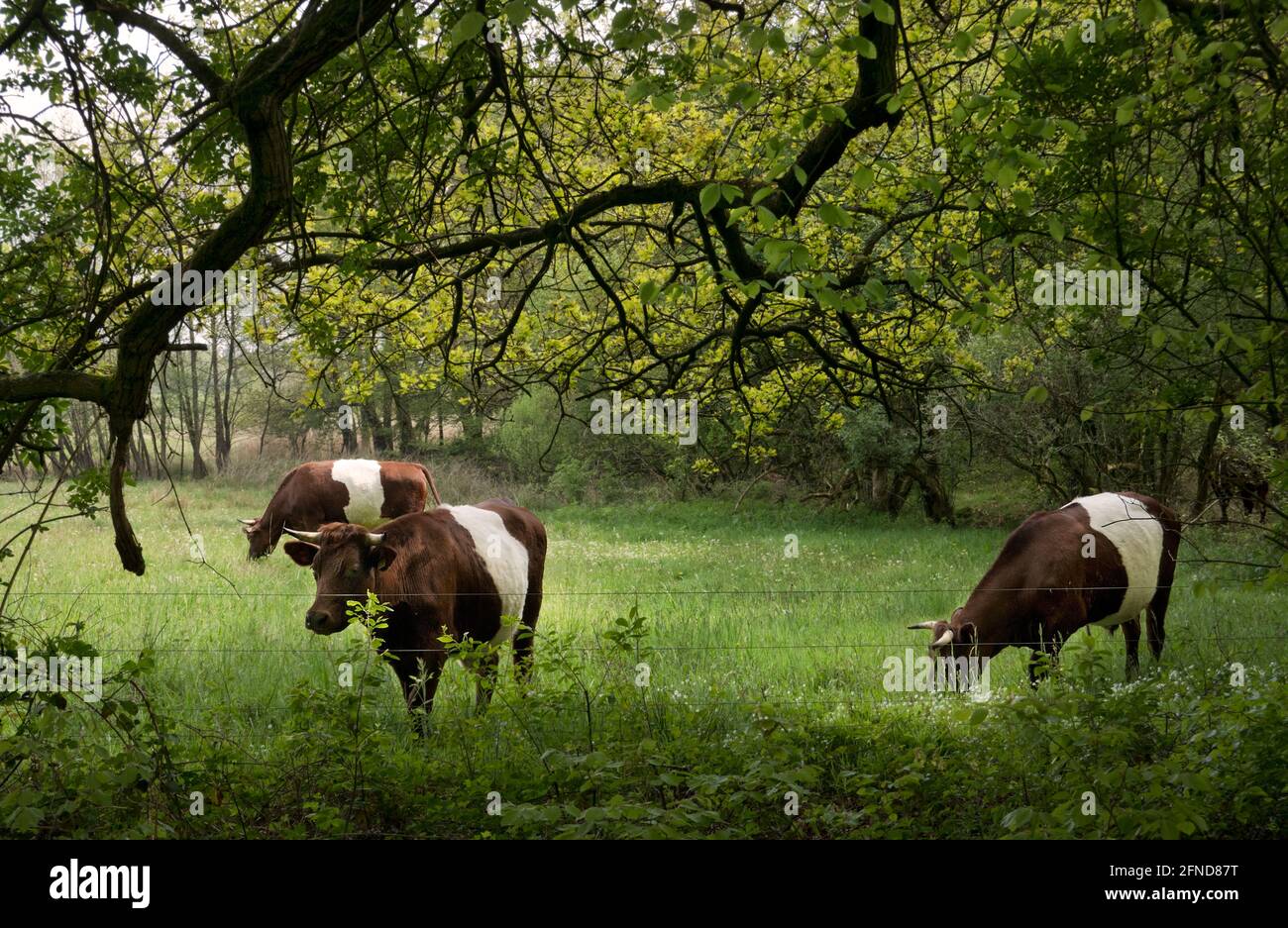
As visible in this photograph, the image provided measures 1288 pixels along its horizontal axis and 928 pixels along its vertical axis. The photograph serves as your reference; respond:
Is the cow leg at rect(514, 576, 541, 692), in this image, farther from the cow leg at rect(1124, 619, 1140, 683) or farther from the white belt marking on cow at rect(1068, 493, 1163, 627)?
the cow leg at rect(1124, 619, 1140, 683)

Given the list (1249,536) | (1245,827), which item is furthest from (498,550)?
(1249,536)

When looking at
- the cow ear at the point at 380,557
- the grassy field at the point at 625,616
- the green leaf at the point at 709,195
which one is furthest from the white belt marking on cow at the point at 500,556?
the green leaf at the point at 709,195

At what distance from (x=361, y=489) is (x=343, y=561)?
3869 mm

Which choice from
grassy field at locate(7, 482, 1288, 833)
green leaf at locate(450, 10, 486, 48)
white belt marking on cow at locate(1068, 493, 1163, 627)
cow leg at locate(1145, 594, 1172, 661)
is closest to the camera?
green leaf at locate(450, 10, 486, 48)

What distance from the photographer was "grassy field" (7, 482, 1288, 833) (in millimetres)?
4992

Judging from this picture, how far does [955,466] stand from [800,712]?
246 inches

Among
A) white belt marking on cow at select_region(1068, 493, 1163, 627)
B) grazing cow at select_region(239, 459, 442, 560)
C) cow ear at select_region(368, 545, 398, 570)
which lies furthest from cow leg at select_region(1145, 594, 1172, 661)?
grazing cow at select_region(239, 459, 442, 560)

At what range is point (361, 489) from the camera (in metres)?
9.38

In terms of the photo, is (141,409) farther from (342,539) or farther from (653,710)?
(653,710)

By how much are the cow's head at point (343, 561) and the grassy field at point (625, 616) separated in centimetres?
29

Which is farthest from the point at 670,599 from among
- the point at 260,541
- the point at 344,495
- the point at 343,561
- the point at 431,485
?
the point at 343,561

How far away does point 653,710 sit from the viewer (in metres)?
5.30

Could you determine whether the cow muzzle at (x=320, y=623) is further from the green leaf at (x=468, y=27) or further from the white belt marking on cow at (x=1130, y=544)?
the white belt marking on cow at (x=1130, y=544)
